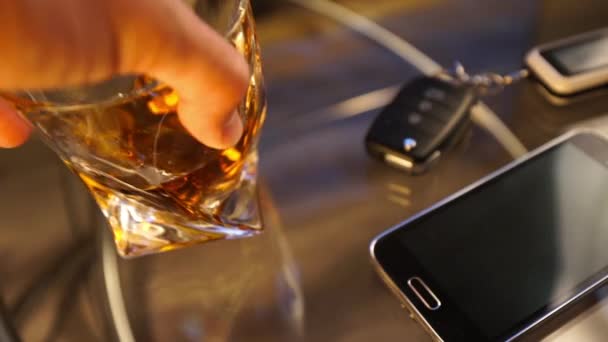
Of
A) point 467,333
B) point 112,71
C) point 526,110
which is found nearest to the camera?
point 112,71

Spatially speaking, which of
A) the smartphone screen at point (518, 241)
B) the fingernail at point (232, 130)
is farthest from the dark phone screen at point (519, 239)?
the fingernail at point (232, 130)

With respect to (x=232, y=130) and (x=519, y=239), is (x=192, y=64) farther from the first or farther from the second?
(x=519, y=239)

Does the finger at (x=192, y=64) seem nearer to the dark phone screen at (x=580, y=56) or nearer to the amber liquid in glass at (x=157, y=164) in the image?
the amber liquid in glass at (x=157, y=164)

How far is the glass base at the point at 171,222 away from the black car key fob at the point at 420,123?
0.08m

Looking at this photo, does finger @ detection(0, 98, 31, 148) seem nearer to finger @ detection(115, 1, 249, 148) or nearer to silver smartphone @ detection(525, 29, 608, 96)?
finger @ detection(115, 1, 249, 148)

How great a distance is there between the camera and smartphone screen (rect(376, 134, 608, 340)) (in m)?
0.27

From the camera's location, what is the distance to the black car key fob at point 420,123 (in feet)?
1.08

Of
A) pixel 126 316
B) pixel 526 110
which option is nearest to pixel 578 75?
pixel 526 110

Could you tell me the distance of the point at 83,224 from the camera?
1.07 feet

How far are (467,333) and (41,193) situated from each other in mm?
241

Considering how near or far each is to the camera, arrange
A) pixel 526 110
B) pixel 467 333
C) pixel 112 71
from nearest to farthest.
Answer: pixel 112 71 → pixel 467 333 → pixel 526 110

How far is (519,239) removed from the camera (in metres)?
0.29

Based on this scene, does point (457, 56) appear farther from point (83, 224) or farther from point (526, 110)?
point (83, 224)

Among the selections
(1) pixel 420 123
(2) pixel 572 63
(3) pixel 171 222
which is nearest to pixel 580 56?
(2) pixel 572 63
